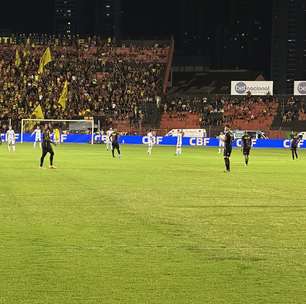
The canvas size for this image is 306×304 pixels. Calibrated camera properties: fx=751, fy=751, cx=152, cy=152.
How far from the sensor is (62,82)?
3278 inches

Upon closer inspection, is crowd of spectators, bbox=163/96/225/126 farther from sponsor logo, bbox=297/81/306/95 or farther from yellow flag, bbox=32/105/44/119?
yellow flag, bbox=32/105/44/119

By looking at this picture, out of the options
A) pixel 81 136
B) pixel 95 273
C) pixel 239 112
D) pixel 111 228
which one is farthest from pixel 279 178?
pixel 239 112

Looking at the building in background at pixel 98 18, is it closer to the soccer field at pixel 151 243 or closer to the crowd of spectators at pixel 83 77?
the crowd of spectators at pixel 83 77

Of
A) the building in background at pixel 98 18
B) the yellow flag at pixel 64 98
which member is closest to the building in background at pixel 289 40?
the building in background at pixel 98 18

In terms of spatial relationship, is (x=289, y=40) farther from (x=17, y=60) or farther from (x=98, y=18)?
(x=17, y=60)

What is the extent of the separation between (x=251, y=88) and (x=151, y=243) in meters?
73.4

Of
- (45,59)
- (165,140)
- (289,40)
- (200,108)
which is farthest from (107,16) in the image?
(165,140)

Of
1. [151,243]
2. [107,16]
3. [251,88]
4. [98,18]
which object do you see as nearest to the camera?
[151,243]

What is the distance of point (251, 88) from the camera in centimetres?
8444

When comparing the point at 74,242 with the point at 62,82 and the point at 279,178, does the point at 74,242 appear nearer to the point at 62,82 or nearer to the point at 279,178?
the point at 279,178

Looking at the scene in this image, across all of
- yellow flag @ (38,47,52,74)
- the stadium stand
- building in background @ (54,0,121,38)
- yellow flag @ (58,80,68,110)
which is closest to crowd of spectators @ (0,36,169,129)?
the stadium stand

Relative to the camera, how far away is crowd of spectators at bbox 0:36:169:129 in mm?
79250

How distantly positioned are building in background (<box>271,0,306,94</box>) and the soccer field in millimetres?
134251

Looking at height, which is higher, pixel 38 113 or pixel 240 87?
pixel 240 87
